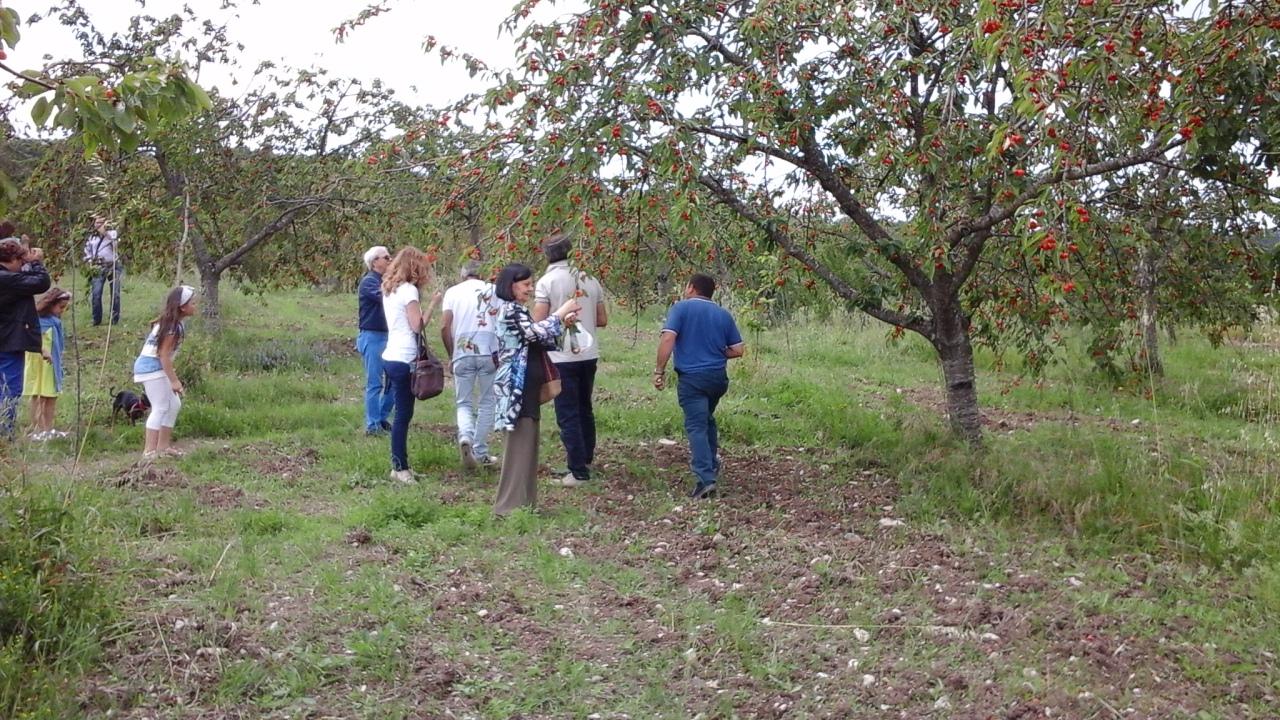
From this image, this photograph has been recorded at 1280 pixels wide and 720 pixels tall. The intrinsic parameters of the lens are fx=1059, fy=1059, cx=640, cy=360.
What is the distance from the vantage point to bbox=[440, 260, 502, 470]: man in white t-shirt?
25.7ft

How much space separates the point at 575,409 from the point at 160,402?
10.5 feet

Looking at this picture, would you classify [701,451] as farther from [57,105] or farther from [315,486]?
[57,105]

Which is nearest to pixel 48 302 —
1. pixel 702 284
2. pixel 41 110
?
pixel 702 284

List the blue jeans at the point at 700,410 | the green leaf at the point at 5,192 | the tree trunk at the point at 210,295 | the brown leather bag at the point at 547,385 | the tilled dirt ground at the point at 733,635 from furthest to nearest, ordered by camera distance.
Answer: the tree trunk at the point at 210,295, the blue jeans at the point at 700,410, the brown leather bag at the point at 547,385, the tilled dirt ground at the point at 733,635, the green leaf at the point at 5,192

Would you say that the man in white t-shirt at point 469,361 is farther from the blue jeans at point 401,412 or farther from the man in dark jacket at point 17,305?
the man in dark jacket at point 17,305

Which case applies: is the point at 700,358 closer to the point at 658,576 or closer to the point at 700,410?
the point at 700,410

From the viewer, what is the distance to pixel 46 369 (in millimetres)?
8094

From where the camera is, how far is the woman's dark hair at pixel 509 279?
6609 mm

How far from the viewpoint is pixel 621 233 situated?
7.25m

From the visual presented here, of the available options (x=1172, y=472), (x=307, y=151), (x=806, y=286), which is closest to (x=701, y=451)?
(x=806, y=286)

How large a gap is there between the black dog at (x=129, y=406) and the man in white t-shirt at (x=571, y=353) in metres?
3.95

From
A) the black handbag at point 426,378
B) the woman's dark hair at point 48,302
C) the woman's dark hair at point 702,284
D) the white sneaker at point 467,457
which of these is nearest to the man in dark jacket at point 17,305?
the woman's dark hair at point 48,302

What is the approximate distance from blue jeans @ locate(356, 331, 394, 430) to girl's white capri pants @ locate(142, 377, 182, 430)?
161 cm

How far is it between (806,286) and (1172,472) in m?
2.79
